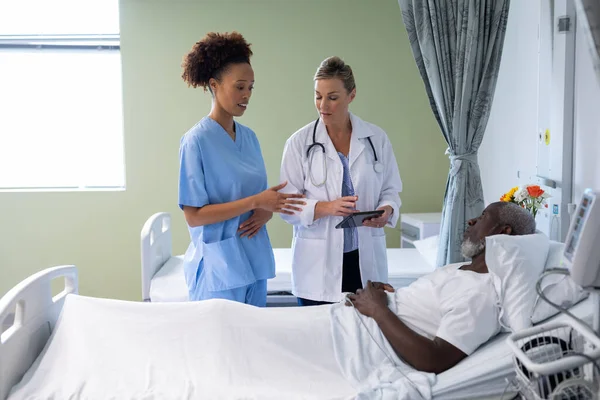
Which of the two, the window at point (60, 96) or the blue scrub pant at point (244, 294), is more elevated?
the window at point (60, 96)

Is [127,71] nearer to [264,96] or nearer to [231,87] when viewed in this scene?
[264,96]

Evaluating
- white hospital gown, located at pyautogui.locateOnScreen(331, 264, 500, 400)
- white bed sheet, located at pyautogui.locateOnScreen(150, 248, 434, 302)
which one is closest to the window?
white bed sheet, located at pyautogui.locateOnScreen(150, 248, 434, 302)

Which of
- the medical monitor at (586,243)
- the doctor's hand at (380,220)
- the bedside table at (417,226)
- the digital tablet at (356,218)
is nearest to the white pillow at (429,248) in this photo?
the bedside table at (417,226)

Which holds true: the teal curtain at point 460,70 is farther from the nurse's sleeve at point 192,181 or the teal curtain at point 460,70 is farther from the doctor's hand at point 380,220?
the nurse's sleeve at point 192,181

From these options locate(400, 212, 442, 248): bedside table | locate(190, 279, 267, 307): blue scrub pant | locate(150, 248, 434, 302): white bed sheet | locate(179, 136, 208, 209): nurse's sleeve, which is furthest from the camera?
locate(400, 212, 442, 248): bedside table

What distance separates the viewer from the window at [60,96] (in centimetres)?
466

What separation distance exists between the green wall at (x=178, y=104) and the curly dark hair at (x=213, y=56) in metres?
2.21

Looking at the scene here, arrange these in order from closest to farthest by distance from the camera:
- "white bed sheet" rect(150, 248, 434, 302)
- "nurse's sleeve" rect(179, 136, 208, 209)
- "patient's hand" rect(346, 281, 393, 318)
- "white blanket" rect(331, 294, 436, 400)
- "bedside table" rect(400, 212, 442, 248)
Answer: "white blanket" rect(331, 294, 436, 400) → "patient's hand" rect(346, 281, 393, 318) → "nurse's sleeve" rect(179, 136, 208, 209) → "white bed sheet" rect(150, 248, 434, 302) → "bedside table" rect(400, 212, 442, 248)

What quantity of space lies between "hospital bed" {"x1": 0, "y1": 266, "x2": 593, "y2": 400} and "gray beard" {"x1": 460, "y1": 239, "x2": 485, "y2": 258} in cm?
30

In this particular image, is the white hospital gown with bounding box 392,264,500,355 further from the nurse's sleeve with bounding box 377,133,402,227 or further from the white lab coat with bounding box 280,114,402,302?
the nurse's sleeve with bounding box 377,133,402,227

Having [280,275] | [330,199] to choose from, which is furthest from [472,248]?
[280,275]

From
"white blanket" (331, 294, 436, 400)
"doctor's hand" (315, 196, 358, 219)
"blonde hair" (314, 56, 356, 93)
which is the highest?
"blonde hair" (314, 56, 356, 93)

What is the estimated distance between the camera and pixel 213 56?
2.38 m

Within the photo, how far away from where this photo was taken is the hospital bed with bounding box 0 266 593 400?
1863mm
